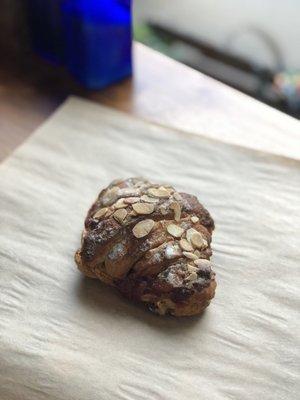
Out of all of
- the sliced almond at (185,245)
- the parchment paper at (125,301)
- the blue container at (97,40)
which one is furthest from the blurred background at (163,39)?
the sliced almond at (185,245)

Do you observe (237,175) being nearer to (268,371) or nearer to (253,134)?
(253,134)

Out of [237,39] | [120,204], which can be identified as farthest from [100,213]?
[237,39]

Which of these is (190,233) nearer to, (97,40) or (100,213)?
(100,213)

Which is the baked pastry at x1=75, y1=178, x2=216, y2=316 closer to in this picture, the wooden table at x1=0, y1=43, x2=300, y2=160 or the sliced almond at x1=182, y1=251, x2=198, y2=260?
the sliced almond at x1=182, y1=251, x2=198, y2=260

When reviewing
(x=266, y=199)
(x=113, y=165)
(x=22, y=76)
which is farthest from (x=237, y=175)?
(x=22, y=76)

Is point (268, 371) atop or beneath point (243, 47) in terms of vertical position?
atop
